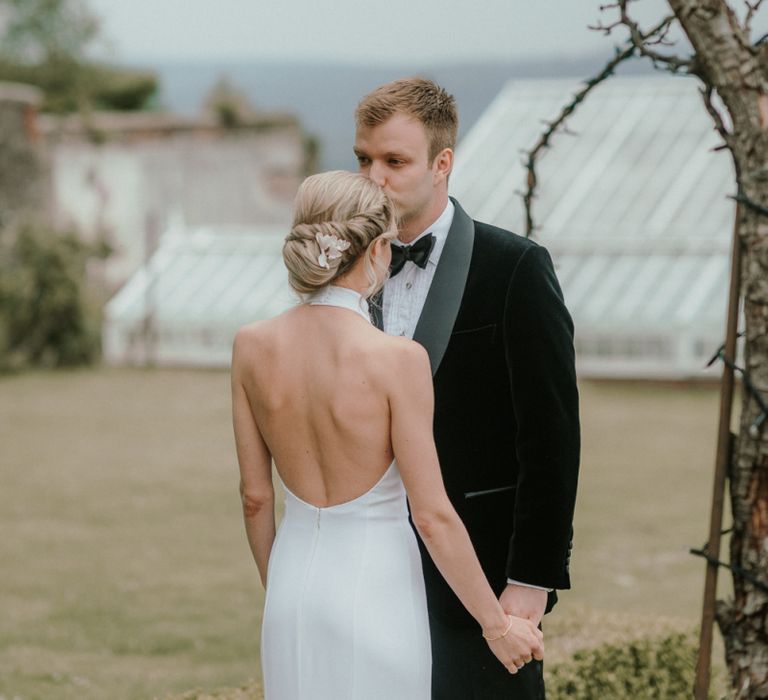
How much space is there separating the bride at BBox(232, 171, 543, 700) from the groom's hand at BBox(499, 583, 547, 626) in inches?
3.9

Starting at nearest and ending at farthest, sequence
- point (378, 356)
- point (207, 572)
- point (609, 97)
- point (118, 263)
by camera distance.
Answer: point (378, 356) < point (207, 572) < point (609, 97) < point (118, 263)

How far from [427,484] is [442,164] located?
2.56ft

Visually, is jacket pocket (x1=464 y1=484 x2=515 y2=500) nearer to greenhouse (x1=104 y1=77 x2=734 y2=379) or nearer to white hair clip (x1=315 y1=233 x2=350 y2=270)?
white hair clip (x1=315 y1=233 x2=350 y2=270)

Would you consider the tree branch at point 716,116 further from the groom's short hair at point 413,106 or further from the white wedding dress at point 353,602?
the white wedding dress at point 353,602

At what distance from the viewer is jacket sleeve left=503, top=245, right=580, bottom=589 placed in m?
2.77

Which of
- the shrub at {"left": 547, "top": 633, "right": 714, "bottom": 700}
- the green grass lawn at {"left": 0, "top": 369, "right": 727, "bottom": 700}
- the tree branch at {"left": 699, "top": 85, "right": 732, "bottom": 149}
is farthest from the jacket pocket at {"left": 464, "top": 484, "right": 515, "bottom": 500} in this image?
the green grass lawn at {"left": 0, "top": 369, "right": 727, "bottom": 700}

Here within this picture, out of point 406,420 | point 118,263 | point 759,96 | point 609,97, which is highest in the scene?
point 759,96

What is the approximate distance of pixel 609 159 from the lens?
17.5 m

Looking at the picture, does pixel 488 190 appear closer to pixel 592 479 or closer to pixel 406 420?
pixel 592 479

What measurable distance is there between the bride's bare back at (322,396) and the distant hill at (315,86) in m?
26.8

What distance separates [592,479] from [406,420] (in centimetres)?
839

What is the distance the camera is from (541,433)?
2.76m

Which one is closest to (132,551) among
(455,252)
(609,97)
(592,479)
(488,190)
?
Answer: (592,479)

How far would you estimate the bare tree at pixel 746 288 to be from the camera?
278 centimetres
